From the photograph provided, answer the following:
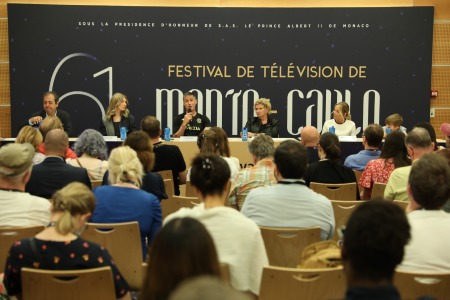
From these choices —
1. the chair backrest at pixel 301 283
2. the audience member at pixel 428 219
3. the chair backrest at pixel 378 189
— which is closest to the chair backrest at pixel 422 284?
the audience member at pixel 428 219

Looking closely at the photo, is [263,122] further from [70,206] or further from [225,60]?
[70,206]

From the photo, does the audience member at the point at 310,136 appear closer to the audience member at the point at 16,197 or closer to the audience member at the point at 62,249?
the audience member at the point at 16,197

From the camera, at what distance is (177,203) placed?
504 cm

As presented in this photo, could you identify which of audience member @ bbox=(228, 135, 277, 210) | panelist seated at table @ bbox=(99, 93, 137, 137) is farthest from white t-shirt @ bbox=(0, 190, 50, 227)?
panelist seated at table @ bbox=(99, 93, 137, 137)

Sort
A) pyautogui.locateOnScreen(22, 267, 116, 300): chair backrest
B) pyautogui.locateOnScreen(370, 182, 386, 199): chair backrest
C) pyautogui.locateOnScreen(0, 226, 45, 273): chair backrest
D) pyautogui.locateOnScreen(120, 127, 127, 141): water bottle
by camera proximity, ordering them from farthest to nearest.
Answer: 1. pyautogui.locateOnScreen(120, 127, 127, 141): water bottle
2. pyautogui.locateOnScreen(370, 182, 386, 199): chair backrest
3. pyautogui.locateOnScreen(0, 226, 45, 273): chair backrest
4. pyautogui.locateOnScreen(22, 267, 116, 300): chair backrest

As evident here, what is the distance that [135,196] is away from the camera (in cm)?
425

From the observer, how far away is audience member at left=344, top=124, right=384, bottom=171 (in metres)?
6.72

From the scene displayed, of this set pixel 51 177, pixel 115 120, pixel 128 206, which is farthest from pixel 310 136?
pixel 115 120

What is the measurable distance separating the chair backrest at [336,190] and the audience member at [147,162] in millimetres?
1257

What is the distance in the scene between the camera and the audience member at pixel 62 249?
3.11 metres

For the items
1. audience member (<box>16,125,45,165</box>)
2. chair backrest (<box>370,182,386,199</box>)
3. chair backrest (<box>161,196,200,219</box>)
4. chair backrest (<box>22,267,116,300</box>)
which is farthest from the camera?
audience member (<box>16,125,45,165</box>)

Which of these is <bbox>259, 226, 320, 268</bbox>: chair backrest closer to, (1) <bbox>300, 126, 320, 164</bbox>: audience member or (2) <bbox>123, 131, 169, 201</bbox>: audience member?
(2) <bbox>123, 131, 169, 201</bbox>: audience member

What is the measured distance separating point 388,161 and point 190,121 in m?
4.18

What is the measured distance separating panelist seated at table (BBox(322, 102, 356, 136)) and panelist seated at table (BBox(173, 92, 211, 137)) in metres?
1.71
